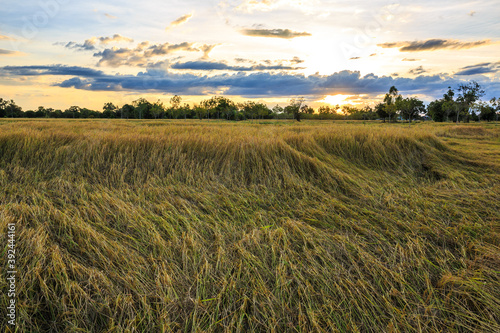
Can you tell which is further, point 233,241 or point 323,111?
point 323,111

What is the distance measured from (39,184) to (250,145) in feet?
11.5

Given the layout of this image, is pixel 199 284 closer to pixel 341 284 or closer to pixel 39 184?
pixel 341 284

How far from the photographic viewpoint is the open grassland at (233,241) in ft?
5.97

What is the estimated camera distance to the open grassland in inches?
71.6

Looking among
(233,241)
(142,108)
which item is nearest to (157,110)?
(142,108)

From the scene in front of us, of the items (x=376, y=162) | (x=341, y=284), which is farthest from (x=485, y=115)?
(x=341, y=284)

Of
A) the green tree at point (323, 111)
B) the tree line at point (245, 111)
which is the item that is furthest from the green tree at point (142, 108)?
the green tree at point (323, 111)

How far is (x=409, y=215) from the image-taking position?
3.52 m

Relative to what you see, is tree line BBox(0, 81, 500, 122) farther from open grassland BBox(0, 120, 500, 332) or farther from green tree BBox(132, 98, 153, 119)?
open grassland BBox(0, 120, 500, 332)

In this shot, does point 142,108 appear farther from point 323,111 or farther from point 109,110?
point 323,111

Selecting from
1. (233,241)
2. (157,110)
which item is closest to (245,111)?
(157,110)

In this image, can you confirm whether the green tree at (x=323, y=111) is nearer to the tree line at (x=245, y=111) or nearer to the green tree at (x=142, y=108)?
the tree line at (x=245, y=111)

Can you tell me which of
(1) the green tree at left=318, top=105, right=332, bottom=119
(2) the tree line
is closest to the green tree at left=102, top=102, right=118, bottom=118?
(2) the tree line

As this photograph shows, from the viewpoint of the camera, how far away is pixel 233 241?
273 centimetres
